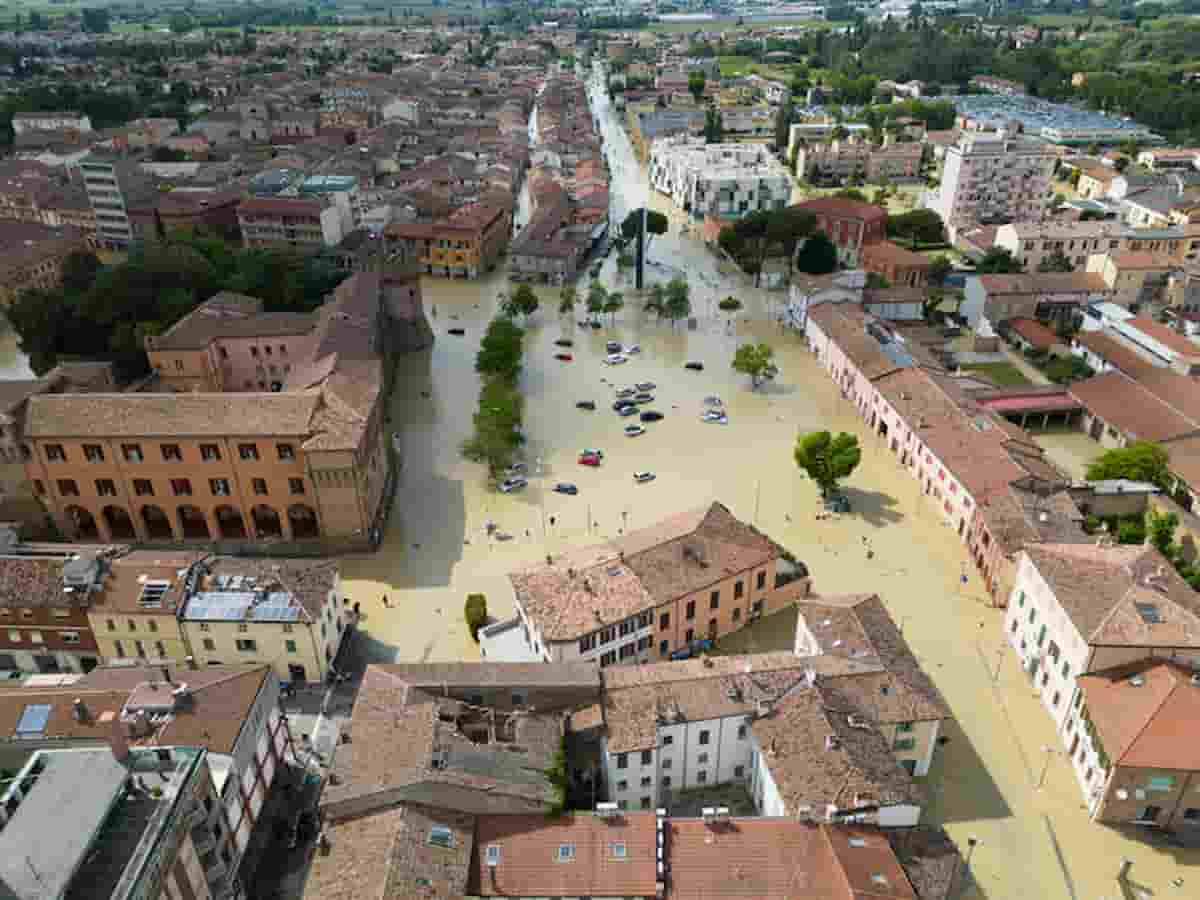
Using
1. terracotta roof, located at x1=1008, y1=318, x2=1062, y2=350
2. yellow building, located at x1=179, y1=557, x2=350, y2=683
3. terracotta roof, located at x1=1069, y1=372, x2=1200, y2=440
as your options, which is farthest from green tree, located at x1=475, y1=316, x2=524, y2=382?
terracotta roof, located at x1=1008, y1=318, x2=1062, y2=350

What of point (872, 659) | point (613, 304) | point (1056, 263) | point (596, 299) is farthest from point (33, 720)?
point (1056, 263)

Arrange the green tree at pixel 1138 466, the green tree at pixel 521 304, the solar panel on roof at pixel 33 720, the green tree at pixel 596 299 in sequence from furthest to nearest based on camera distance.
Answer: the green tree at pixel 596 299, the green tree at pixel 521 304, the green tree at pixel 1138 466, the solar panel on roof at pixel 33 720

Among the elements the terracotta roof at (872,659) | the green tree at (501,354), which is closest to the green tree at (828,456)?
the terracotta roof at (872,659)

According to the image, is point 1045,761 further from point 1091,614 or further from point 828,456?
point 828,456

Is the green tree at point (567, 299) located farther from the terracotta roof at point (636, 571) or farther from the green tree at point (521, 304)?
the terracotta roof at point (636, 571)

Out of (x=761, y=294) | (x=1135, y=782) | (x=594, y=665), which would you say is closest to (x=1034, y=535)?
(x=1135, y=782)
